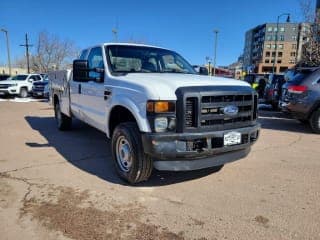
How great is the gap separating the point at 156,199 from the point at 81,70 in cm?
239

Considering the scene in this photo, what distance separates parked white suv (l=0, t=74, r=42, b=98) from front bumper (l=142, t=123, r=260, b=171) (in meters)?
20.2

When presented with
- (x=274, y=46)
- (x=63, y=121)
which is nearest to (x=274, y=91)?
(x=63, y=121)

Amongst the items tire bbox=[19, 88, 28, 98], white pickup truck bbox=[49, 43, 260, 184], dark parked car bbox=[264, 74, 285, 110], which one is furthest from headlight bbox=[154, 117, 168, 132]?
tire bbox=[19, 88, 28, 98]

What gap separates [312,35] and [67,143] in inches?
687

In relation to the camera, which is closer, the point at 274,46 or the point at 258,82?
the point at 258,82

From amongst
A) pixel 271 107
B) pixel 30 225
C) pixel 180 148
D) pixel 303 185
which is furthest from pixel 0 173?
pixel 271 107

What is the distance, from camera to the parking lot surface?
3.17m

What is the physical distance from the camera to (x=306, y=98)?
321 inches

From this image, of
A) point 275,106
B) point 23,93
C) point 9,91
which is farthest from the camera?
point 23,93

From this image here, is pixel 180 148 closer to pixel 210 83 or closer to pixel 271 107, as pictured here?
pixel 210 83

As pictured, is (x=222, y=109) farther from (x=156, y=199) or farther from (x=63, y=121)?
(x=63, y=121)

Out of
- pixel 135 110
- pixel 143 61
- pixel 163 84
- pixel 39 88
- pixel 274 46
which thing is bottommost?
pixel 39 88

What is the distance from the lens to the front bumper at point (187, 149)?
3.73 meters

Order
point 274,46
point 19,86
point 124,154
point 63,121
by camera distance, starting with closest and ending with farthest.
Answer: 1. point 124,154
2. point 63,121
3. point 19,86
4. point 274,46
